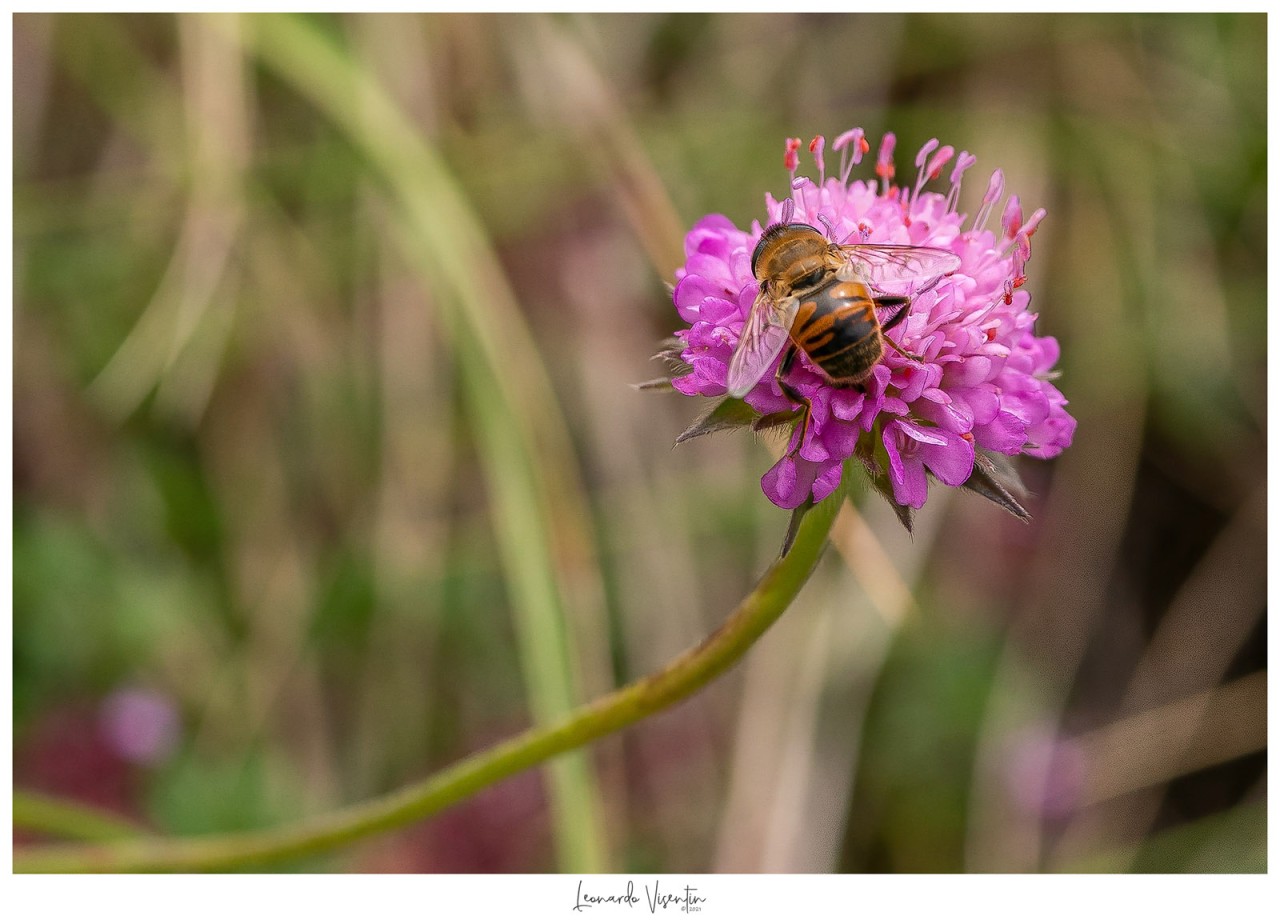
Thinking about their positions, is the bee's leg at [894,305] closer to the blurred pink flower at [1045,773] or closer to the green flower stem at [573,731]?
the green flower stem at [573,731]

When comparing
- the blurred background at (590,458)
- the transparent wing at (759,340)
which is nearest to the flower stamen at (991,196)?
the transparent wing at (759,340)

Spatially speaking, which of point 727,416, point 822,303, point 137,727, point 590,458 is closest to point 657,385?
point 727,416

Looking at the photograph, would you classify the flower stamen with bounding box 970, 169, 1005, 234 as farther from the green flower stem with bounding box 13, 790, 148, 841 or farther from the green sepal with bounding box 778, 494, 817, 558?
the green flower stem with bounding box 13, 790, 148, 841

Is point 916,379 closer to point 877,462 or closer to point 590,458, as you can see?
point 877,462

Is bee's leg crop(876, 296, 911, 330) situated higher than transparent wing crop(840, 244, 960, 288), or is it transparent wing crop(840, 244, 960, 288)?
transparent wing crop(840, 244, 960, 288)

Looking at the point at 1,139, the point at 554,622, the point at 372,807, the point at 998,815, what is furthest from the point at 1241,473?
the point at 1,139
